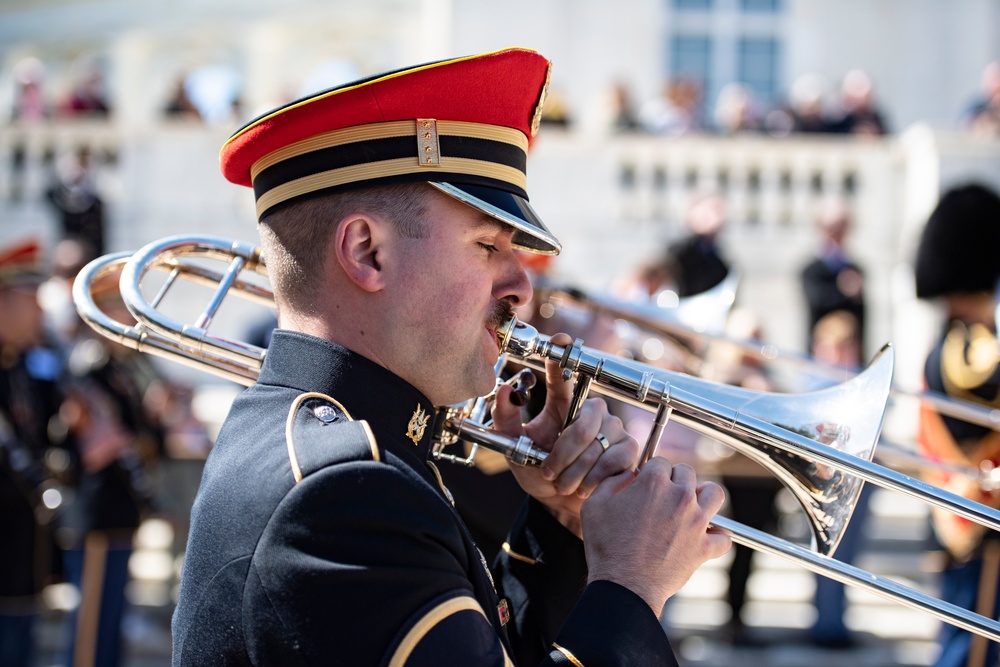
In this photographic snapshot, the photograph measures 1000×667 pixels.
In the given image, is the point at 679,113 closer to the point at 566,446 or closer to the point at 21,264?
the point at 21,264

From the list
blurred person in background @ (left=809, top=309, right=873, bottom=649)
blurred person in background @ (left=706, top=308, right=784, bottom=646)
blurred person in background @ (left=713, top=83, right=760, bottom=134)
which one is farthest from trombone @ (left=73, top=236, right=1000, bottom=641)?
blurred person in background @ (left=713, top=83, right=760, bottom=134)

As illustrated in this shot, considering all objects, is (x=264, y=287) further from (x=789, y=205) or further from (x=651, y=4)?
(x=651, y=4)

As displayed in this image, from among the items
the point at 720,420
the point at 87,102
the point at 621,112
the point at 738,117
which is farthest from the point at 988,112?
the point at 720,420

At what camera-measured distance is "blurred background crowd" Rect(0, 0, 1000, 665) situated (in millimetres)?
5445

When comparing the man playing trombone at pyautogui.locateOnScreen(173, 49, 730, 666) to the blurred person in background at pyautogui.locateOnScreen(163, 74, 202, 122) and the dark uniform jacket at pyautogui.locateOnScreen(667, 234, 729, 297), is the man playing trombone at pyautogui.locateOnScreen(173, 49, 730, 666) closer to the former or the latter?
the dark uniform jacket at pyautogui.locateOnScreen(667, 234, 729, 297)

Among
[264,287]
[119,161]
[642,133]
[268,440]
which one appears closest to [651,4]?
[642,133]

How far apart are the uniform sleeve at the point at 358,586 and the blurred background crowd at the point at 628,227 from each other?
5.15 feet

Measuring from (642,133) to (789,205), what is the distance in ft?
5.63

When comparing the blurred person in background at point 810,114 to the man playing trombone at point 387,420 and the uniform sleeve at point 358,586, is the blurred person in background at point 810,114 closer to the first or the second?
the man playing trombone at point 387,420

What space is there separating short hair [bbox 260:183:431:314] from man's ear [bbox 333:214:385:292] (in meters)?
0.02

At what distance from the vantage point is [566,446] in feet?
7.23

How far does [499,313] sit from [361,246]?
0.27 metres

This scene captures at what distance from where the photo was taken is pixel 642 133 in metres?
12.6

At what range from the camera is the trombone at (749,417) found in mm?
2324
